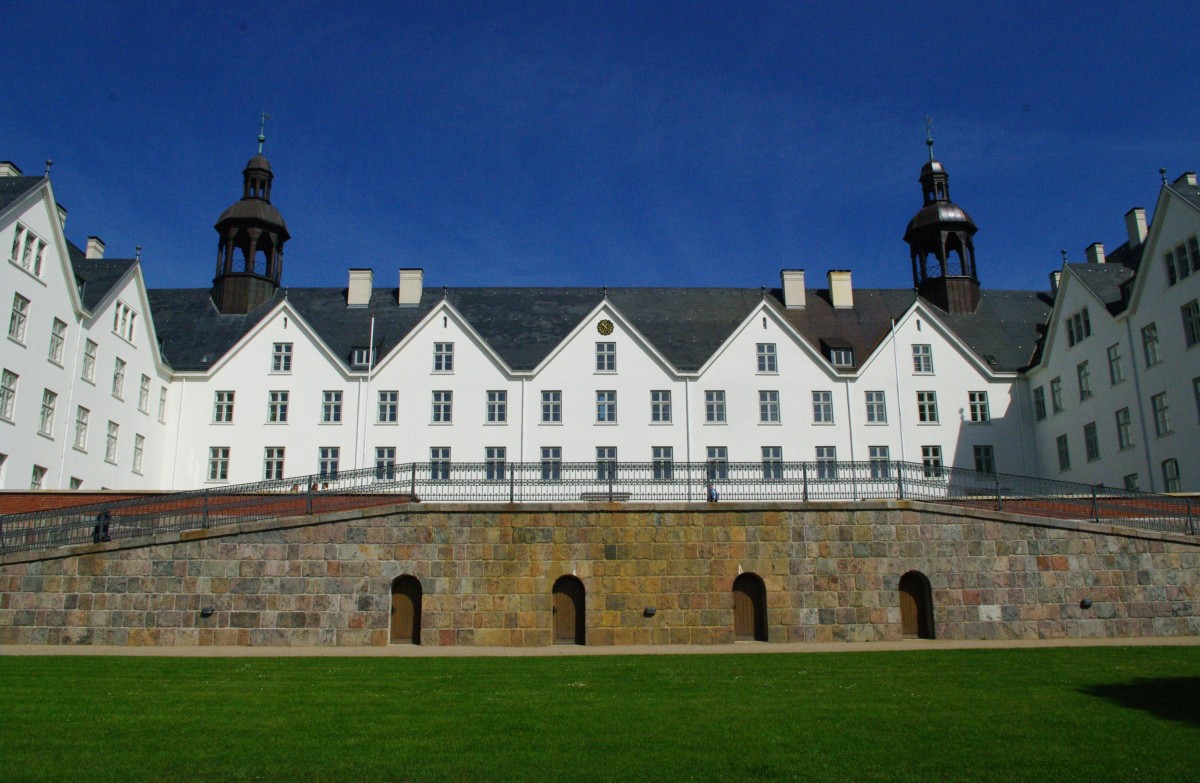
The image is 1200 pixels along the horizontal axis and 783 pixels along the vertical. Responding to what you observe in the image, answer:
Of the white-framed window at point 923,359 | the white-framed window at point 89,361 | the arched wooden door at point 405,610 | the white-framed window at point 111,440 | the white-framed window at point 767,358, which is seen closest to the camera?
the arched wooden door at point 405,610

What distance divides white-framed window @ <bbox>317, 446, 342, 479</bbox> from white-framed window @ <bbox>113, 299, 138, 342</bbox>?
857cm

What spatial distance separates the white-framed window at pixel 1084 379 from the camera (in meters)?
39.6

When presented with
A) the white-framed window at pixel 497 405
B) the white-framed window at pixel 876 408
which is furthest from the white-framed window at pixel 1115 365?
the white-framed window at pixel 497 405

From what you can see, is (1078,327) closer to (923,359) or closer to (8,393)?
(923,359)

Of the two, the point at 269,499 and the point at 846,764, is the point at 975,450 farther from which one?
the point at 846,764

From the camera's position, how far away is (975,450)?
1695 inches

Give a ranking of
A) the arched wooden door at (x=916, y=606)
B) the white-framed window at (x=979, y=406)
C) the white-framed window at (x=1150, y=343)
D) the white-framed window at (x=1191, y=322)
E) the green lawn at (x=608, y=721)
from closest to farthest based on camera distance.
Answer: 1. the green lawn at (x=608, y=721)
2. the arched wooden door at (x=916, y=606)
3. the white-framed window at (x=1191, y=322)
4. the white-framed window at (x=1150, y=343)
5. the white-framed window at (x=979, y=406)

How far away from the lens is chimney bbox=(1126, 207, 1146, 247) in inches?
1753

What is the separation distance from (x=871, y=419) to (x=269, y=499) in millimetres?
26351

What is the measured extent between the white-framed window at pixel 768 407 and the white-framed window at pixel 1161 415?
13830mm

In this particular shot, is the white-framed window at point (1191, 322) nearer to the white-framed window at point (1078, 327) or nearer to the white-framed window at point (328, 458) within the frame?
the white-framed window at point (1078, 327)

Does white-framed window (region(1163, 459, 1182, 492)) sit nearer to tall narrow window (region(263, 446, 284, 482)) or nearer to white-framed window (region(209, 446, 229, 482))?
tall narrow window (region(263, 446, 284, 482))

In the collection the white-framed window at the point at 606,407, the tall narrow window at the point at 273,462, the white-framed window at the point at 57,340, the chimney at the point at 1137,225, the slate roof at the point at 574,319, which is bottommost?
the tall narrow window at the point at 273,462

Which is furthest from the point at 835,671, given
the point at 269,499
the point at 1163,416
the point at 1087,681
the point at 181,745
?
the point at 1163,416
